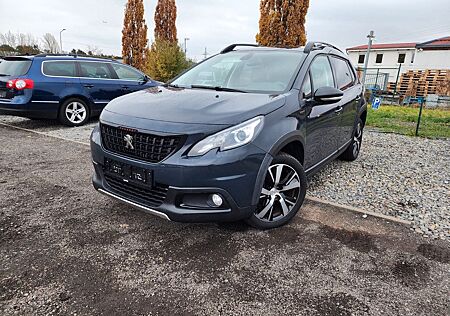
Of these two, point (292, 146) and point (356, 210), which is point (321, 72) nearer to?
point (292, 146)

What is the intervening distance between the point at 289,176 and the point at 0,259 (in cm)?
238

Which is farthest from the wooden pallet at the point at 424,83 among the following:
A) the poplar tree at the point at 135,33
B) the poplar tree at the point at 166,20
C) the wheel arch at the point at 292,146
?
the wheel arch at the point at 292,146

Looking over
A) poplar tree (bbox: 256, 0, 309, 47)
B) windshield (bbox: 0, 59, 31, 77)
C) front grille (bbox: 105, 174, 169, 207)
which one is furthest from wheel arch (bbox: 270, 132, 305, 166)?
poplar tree (bbox: 256, 0, 309, 47)

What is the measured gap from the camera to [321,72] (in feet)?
12.1

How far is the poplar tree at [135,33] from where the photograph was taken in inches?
880

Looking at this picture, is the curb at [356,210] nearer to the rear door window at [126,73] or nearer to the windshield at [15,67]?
the rear door window at [126,73]

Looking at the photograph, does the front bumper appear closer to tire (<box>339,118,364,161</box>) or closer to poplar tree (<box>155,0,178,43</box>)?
tire (<box>339,118,364,161</box>)

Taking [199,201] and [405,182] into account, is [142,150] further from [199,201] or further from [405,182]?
[405,182]

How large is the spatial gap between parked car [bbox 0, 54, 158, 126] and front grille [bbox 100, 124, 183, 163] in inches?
199

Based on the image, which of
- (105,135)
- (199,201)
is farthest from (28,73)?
(199,201)

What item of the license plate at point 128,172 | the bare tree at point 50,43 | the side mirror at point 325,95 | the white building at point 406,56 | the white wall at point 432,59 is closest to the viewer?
the license plate at point 128,172

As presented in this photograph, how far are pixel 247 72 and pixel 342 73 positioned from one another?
1625mm

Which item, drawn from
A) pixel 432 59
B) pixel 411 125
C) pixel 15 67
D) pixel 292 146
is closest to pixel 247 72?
pixel 292 146

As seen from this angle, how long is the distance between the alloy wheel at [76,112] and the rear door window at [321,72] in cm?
583
